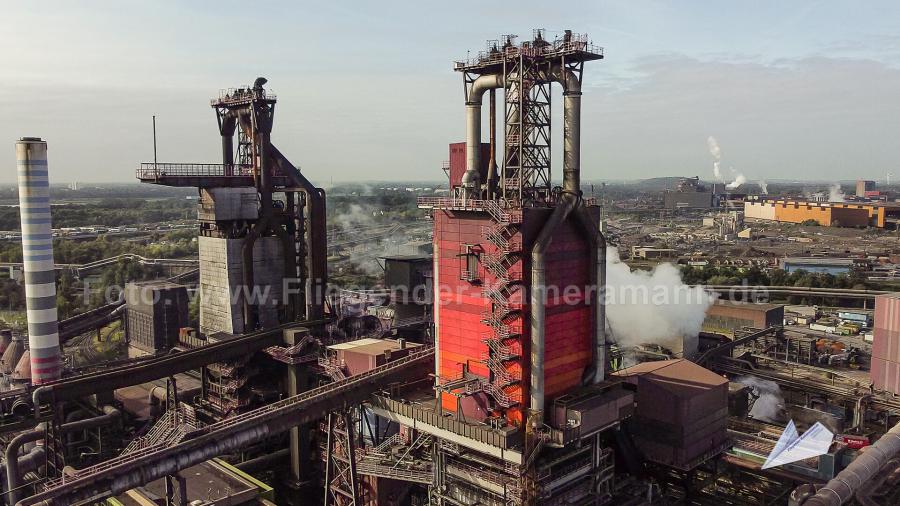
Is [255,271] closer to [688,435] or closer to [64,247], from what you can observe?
[688,435]

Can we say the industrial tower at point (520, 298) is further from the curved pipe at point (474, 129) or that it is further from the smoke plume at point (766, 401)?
the smoke plume at point (766, 401)

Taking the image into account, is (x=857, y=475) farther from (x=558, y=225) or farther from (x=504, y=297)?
(x=504, y=297)

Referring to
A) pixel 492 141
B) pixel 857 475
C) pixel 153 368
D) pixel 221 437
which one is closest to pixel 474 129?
pixel 492 141

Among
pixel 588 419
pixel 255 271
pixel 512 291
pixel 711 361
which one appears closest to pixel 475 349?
pixel 512 291

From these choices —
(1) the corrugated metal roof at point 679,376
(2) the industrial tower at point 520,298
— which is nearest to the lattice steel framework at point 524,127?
(2) the industrial tower at point 520,298

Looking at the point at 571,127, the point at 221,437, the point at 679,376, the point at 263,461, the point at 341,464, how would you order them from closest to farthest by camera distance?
the point at 221,437
the point at 571,127
the point at 341,464
the point at 679,376
the point at 263,461

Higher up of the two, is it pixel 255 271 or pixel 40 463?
pixel 255 271
